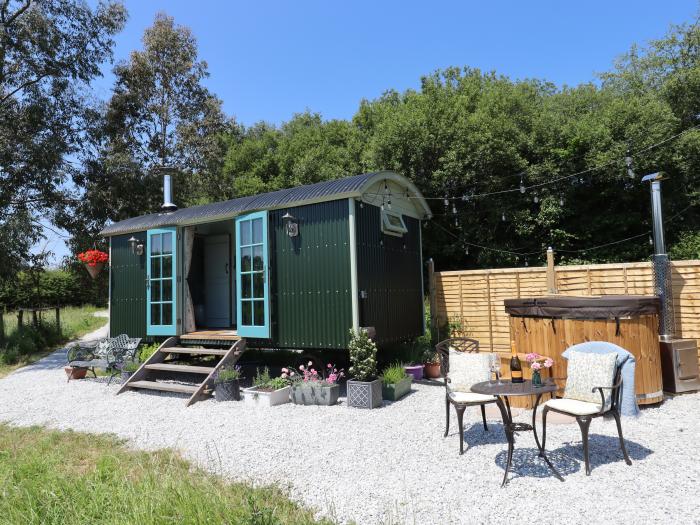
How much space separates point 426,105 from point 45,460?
14.0m

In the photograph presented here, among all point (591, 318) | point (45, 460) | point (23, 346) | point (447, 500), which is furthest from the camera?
point (23, 346)

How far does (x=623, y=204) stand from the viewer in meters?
15.1

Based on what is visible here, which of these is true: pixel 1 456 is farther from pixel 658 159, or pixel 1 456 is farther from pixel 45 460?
pixel 658 159

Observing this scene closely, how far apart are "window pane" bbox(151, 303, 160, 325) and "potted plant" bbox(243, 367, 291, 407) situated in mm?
3065

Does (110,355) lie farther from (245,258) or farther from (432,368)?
(432,368)

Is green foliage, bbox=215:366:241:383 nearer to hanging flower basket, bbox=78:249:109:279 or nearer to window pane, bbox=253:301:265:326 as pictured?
window pane, bbox=253:301:265:326

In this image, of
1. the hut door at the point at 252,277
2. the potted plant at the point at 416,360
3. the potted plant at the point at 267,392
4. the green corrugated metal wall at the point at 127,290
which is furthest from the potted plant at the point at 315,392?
the green corrugated metal wall at the point at 127,290

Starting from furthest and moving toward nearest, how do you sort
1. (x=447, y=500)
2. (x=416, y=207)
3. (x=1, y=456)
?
(x=416, y=207) → (x=1, y=456) → (x=447, y=500)

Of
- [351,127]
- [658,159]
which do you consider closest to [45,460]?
[658,159]

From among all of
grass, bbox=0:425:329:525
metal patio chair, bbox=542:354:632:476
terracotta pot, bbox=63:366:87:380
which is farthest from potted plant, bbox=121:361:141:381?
metal patio chair, bbox=542:354:632:476

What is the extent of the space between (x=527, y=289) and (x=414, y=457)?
5616 millimetres

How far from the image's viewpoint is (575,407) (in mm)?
3736

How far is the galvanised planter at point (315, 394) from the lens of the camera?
635 cm

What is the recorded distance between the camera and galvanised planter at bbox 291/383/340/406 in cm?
635
